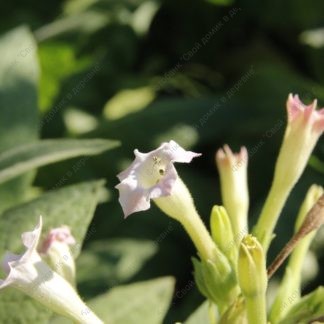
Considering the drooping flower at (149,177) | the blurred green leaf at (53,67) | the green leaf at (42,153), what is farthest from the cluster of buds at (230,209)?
the blurred green leaf at (53,67)

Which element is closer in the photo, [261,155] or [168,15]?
[261,155]

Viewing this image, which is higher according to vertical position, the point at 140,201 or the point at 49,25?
the point at 140,201

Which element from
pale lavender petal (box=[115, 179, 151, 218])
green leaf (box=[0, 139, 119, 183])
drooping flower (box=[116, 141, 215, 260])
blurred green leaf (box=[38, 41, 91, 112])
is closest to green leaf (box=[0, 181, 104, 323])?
green leaf (box=[0, 139, 119, 183])

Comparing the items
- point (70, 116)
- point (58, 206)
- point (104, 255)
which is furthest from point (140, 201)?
point (70, 116)

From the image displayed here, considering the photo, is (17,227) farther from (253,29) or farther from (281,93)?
(253,29)

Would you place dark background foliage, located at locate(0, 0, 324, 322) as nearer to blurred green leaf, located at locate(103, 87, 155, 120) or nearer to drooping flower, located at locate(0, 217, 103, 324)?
blurred green leaf, located at locate(103, 87, 155, 120)

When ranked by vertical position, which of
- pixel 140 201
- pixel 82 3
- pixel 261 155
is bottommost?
pixel 261 155

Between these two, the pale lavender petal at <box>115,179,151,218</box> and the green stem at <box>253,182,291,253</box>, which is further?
the green stem at <box>253,182,291,253</box>
